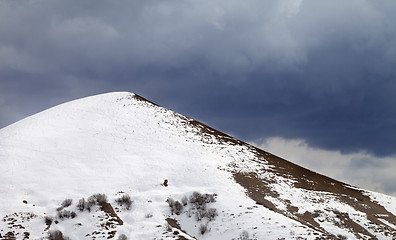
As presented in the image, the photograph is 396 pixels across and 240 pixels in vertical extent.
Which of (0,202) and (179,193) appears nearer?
(0,202)

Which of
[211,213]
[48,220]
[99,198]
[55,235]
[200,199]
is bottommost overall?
[55,235]

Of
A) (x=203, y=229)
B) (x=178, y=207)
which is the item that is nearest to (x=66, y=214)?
(x=178, y=207)

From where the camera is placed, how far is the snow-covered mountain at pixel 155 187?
34.4m

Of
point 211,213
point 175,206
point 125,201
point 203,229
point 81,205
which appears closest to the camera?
point 203,229

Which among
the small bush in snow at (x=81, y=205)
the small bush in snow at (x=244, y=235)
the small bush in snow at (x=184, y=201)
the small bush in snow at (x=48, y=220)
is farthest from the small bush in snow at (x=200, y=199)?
the small bush in snow at (x=48, y=220)

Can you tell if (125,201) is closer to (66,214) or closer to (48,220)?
(66,214)

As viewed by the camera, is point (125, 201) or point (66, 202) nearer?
point (66, 202)

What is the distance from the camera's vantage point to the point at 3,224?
111ft

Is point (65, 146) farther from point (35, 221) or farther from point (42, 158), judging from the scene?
point (35, 221)

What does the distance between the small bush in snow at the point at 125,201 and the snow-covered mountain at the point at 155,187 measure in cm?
12

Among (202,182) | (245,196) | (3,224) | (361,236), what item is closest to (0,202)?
(3,224)

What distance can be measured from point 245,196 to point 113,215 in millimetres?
14292

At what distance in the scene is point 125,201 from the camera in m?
39.2

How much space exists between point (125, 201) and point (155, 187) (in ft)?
16.8
